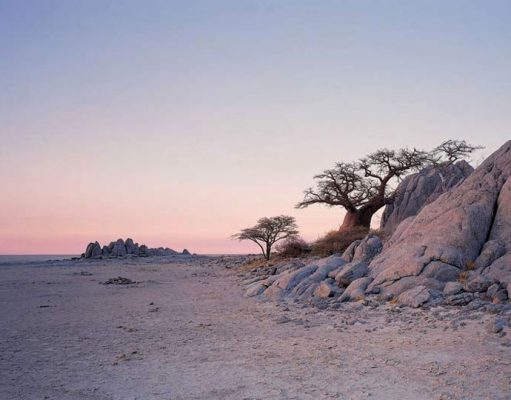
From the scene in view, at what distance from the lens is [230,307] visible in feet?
48.4

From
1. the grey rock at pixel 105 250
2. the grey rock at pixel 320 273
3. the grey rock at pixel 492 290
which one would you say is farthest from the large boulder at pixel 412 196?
the grey rock at pixel 105 250

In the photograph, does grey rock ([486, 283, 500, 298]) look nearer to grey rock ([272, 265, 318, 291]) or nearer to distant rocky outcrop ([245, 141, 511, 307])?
distant rocky outcrop ([245, 141, 511, 307])

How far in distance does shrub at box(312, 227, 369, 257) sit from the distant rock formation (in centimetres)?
3618

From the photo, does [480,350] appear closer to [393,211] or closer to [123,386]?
[123,386]

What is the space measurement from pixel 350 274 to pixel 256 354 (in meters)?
7.30

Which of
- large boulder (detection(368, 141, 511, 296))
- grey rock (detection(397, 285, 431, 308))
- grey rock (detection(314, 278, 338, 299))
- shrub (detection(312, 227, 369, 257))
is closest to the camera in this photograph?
grey rock (detection(397, 285, 431, 308))

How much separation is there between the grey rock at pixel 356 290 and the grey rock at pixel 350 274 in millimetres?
615

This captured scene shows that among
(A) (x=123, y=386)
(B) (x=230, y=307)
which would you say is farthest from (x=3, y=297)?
(A) (x=123, y=386)

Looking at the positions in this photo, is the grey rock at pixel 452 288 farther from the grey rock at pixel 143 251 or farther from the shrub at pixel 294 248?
the grey rock at pixel 143 251

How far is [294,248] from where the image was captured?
34.3m

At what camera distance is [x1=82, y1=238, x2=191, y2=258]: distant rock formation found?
6088cm

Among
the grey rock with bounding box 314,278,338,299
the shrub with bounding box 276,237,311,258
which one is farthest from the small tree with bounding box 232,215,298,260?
the grey rock with bounding box 314,278,338,299

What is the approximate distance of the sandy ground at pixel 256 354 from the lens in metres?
6.86

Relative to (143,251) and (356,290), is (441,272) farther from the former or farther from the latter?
(143,251)
